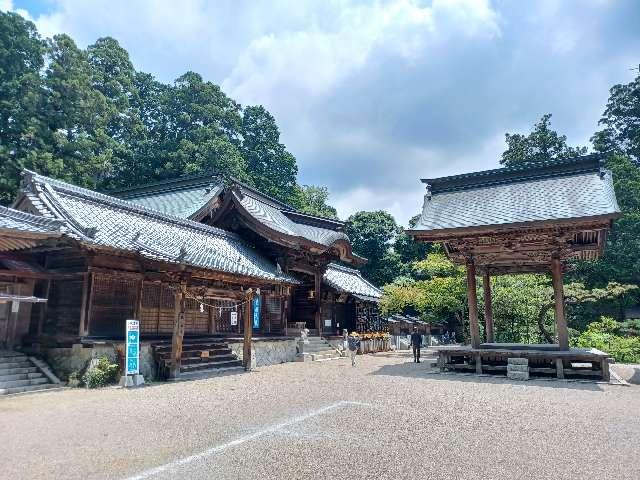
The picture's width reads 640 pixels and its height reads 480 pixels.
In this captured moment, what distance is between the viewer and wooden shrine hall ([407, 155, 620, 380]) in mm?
13898

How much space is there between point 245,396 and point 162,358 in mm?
4762

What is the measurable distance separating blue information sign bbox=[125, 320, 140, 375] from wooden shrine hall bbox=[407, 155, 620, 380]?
9736mm

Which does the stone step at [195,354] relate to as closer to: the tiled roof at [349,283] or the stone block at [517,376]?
the stone block at [517,376]

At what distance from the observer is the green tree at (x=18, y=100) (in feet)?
101

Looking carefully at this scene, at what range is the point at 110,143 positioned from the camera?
133 feet

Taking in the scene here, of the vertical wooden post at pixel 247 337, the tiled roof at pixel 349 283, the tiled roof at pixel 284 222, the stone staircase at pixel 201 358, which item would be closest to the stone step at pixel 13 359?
the stone staircase at pixel 201 358

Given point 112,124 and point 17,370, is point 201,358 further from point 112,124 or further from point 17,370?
point 112,124

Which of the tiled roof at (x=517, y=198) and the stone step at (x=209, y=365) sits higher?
the tiled roof at (x=517, y=198)

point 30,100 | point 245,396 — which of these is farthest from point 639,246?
A: point 30,100

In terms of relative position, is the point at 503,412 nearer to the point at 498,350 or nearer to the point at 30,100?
the point at 498,350

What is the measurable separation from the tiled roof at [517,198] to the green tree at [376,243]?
31.9 metres

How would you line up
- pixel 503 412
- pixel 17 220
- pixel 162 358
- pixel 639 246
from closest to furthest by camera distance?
pixel 503 412 → pixel 17 220 → pixel 162 358 → pixel 639 246

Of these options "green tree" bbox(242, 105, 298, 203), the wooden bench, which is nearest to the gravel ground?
the wooden bench

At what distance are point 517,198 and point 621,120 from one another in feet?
165
